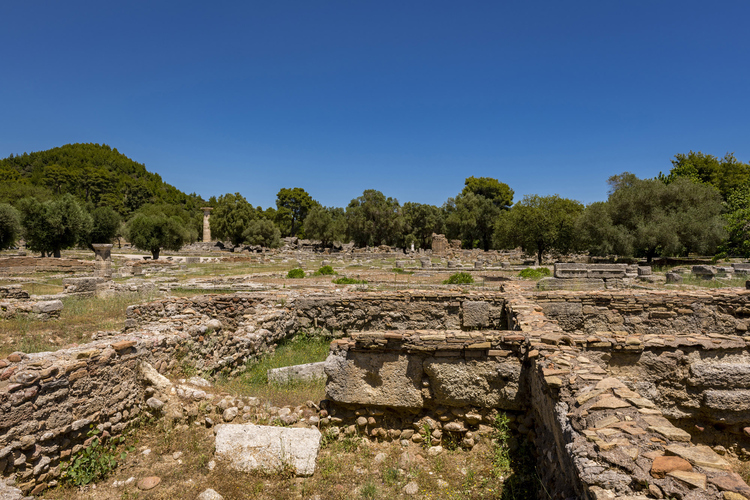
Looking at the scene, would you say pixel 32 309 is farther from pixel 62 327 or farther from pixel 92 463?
pixel 92 463

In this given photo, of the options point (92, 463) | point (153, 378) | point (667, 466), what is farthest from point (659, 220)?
point (92, 463)

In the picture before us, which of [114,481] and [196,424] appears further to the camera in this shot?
[196,424]

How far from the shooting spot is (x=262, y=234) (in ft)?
198

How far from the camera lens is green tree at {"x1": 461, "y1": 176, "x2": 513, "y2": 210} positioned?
243 ft

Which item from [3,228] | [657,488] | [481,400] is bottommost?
[481,400]

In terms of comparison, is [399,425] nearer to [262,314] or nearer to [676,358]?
[676,358]

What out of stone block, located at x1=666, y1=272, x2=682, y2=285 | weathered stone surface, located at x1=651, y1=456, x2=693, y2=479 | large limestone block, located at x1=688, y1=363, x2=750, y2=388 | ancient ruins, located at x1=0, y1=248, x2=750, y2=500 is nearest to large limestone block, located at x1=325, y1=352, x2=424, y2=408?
ancient ruins, located at x1=0, y1=248, x2=750, y2=500

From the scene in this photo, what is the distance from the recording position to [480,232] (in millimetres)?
65500

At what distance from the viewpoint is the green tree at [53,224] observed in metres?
33.1

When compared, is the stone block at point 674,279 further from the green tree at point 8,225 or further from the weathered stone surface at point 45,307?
the green tree at point 8,225

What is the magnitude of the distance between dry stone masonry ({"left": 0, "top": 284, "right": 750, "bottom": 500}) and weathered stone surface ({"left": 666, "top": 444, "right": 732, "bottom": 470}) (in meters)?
0.01

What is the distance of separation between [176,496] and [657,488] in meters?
4.18

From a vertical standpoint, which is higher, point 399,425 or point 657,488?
point 657,488

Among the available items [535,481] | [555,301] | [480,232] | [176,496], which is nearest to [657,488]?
[535,481]
